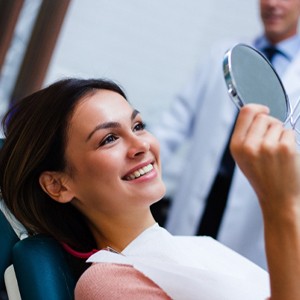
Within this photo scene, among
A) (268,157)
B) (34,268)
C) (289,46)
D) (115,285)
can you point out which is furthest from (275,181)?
(289,46)

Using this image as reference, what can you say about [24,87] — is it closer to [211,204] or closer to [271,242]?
[211,204]

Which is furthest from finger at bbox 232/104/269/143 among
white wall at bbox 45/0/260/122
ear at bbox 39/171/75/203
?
white wall at bbox 45/0/260/122

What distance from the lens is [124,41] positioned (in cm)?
313

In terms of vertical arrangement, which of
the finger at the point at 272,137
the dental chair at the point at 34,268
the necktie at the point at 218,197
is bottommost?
the necktie at the point at 218,197

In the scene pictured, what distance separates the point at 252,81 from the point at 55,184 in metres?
0.62

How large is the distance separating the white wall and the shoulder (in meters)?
1.80

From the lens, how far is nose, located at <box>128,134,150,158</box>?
1.37 m

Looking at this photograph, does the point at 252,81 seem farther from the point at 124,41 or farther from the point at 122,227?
the point at 124,41

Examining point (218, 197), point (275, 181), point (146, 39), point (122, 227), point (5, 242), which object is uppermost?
point (275, 181)

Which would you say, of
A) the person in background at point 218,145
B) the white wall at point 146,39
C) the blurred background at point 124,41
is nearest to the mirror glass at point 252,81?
the person in background at point 218,145

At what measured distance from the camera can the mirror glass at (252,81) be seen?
98 centimetres

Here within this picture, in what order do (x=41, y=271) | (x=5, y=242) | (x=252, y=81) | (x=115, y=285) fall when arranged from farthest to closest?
(x=5, y=242)
(x=41, y=271)
(x=115, y=285)
(x=252, y=81)

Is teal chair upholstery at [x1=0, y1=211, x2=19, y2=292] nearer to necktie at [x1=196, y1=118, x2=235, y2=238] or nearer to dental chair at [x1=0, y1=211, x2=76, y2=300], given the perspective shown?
dental chair at [x1=0, y1=211, x2=76, y2=300]

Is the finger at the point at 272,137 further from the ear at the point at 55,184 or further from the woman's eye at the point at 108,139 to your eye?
the ear at the point at 55,184
